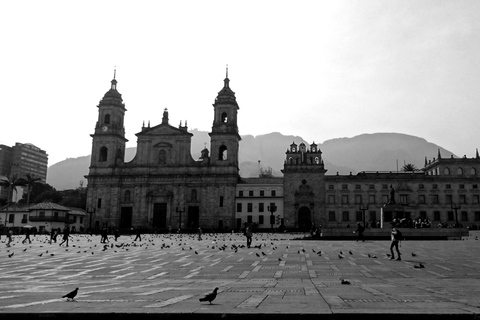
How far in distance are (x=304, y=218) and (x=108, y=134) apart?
39.8 m

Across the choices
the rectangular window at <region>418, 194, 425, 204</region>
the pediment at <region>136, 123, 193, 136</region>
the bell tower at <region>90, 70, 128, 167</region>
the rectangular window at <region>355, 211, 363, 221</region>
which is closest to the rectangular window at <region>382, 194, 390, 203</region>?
the rectangular window at <region>355, 211, 363, 221</region>

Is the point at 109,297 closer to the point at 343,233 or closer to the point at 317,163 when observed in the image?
the point at 343,233

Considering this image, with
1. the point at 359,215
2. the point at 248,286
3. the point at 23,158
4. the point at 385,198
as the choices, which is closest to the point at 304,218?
the point at 359,215

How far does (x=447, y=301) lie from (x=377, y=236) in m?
32.1

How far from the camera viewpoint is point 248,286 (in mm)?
12609

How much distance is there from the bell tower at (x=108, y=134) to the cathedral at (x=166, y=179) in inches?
7.4

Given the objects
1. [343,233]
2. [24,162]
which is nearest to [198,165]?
[343,233]

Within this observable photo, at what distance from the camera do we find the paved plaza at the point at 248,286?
8.05 metres

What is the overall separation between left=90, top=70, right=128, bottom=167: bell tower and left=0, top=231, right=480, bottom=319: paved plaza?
6307cm

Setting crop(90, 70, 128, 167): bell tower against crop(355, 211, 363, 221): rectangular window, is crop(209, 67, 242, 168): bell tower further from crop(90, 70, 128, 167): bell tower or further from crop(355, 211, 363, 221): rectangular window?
crop(355, 211, 363, 221): rectangular window

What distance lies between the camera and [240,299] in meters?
9.54

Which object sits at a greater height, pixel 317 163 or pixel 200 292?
pixel 317 163

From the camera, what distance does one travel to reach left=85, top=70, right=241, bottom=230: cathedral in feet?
256

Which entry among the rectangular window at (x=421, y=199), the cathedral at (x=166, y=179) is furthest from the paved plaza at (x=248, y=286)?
the rectangular window at (x=421, y=199)
